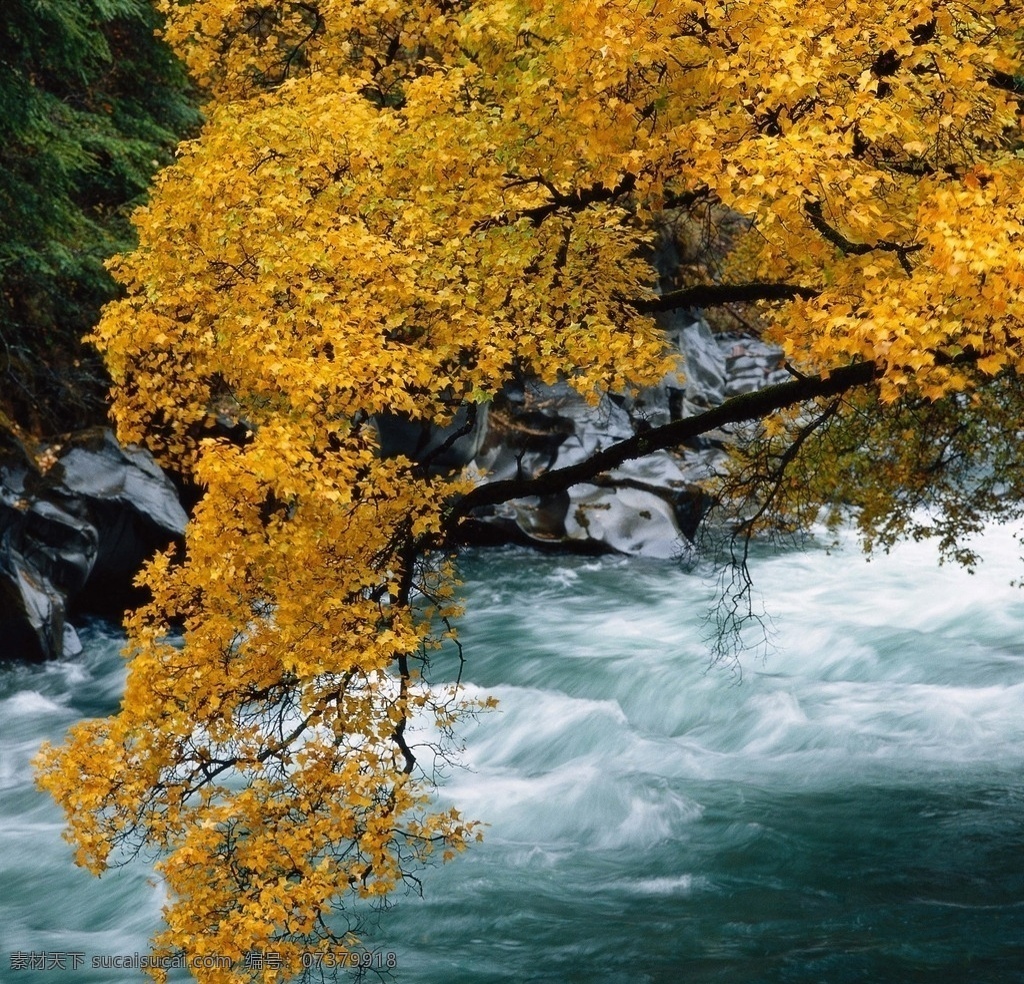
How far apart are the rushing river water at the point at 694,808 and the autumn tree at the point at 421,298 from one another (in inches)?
128

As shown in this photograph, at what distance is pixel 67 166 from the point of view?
14.6 metres

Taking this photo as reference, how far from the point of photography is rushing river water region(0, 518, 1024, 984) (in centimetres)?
902

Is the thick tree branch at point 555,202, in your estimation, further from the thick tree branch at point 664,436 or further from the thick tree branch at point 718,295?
the thick tree branch at point 664,436

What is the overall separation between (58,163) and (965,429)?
10760 millimetres

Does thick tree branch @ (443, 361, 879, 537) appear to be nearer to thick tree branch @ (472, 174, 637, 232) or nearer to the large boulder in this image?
thick tree branch @ (472, 174, 637, 232)

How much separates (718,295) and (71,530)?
10434 millimetres

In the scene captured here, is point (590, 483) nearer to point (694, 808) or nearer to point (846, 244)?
point (694, 808)

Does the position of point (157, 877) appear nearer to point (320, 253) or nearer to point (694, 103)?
point (320, 253)

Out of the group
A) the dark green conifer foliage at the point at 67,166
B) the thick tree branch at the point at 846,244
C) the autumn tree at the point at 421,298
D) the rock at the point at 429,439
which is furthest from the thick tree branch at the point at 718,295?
the rock at the point at 429,439

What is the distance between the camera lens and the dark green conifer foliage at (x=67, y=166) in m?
13.4

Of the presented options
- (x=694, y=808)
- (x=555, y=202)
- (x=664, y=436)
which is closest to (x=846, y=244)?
(x=664, y=436)

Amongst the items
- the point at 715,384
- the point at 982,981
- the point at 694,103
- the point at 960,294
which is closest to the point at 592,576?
the point at 715,384

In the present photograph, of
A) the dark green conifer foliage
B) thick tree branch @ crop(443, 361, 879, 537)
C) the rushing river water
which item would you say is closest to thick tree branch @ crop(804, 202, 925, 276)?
thick tree branch @ crop(443, 361, 879, 537)

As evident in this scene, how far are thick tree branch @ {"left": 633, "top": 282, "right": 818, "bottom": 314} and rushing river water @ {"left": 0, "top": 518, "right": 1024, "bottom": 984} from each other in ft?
16.0
